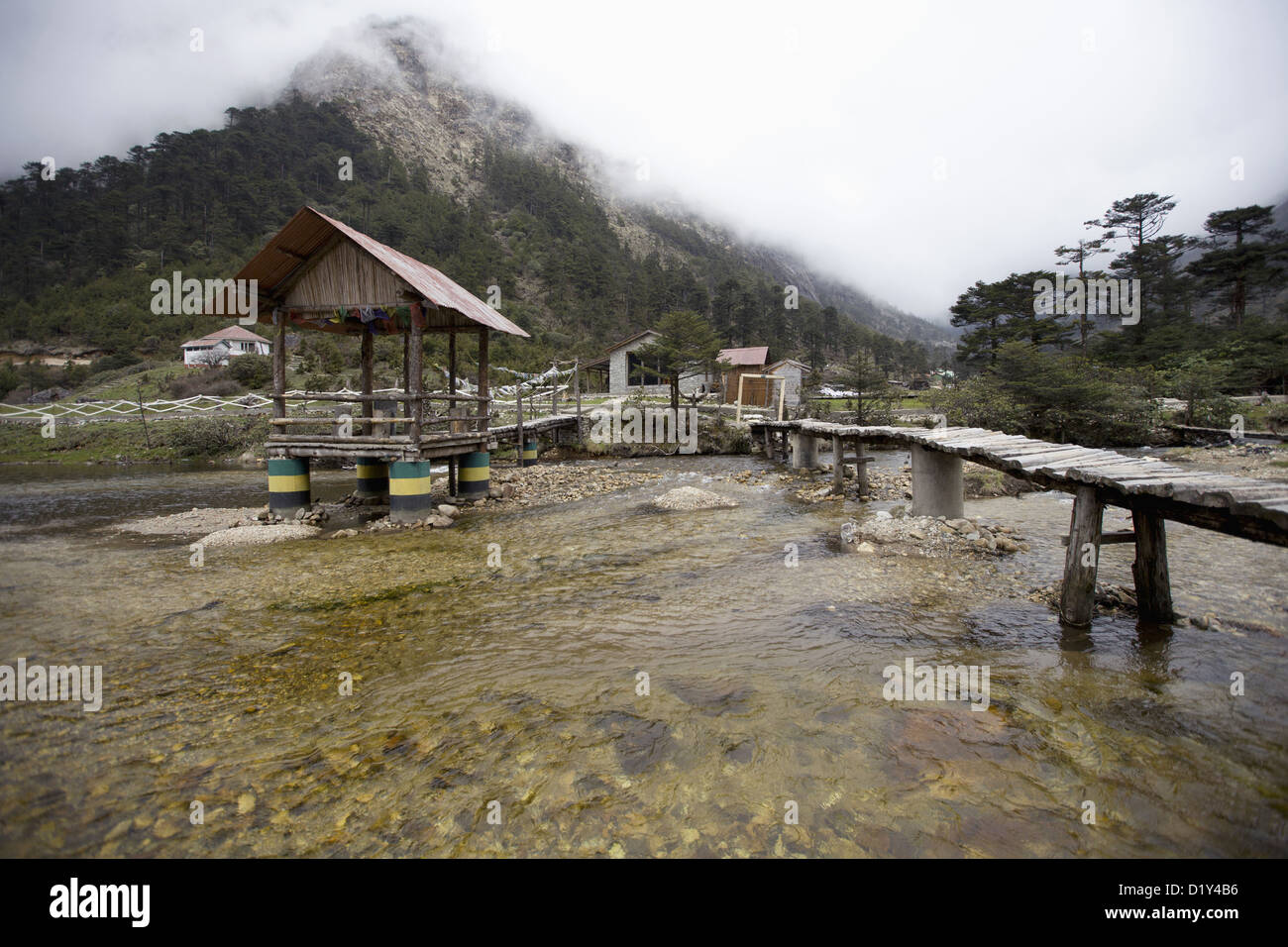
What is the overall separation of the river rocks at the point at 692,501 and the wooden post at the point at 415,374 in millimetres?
6065

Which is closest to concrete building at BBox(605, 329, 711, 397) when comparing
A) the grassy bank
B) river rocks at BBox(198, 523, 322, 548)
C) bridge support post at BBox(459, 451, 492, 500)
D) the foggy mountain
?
the grassy bank

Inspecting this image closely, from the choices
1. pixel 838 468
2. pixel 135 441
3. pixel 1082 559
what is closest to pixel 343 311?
pixel 838 468

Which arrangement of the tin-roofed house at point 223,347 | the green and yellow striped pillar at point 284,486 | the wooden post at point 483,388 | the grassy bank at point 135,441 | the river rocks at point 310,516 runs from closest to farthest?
the river rocks at point 310,516
the green and yellow striped pillar at point 284,486
the wooden post at point 483,388
the grassy bank at point 135,441
the tin-roofed house at point 223,347

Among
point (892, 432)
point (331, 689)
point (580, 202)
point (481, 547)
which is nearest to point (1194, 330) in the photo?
point (892, 432)

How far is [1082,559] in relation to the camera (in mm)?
6219

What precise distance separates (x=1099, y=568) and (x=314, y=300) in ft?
52.7

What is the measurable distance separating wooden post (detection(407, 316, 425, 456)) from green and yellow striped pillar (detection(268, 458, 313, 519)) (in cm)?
312

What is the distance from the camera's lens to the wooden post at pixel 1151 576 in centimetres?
614

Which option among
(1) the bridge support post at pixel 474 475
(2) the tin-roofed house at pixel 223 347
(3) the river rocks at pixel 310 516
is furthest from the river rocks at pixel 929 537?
(2) the tin-roofed house at pixel 223 347

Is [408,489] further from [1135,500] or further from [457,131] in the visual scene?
[457,131]

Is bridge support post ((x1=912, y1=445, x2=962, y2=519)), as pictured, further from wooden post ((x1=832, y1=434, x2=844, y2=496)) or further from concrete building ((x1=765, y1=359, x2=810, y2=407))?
concrete building ((x1=765, y1=359, x2=810, y2=407))

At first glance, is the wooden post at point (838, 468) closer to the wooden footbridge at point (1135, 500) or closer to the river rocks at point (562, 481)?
the wooden footbridge at point (1135, 500)

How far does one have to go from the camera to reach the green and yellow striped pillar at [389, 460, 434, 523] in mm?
12461

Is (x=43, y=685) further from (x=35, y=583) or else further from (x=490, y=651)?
(x=35, y=583)
